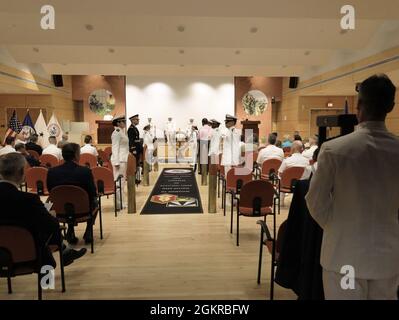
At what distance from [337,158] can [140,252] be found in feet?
10.7

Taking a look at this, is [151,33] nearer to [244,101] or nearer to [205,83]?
[205,83]

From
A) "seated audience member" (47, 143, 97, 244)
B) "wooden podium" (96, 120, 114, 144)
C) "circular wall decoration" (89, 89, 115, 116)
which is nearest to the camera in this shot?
"seated audience member" (47, 143, 97, 244)

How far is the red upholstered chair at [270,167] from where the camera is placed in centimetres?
657

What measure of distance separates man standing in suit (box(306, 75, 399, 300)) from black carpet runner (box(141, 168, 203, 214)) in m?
4.67

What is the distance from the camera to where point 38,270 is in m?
2.52

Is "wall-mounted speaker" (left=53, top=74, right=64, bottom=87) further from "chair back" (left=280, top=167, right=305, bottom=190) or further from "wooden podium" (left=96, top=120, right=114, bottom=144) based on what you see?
"chair back" (left=280, top=167, right=305, bottom=190)

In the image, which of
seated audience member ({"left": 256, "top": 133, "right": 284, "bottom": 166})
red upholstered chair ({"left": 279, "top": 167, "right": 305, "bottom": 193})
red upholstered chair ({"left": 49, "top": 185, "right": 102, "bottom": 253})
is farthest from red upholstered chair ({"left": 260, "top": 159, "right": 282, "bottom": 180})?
red upholstered chair ({"left": 49, "top": 185, "right": 102, "bottom": 253})

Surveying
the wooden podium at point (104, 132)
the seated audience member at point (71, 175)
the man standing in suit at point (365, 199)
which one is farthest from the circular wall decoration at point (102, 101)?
the man standing in suit at point (365, 199)

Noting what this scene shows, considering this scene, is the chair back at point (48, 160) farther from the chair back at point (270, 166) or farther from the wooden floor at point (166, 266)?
the chair back at point (270, 166)

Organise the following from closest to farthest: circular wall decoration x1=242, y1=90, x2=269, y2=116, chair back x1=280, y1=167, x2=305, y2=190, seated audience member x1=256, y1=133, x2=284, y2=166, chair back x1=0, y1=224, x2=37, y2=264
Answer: chair back x1=0, y1=224, x2=37, y2=264 < chair back x1=280, y1=167, x2=305, y2=190 < seated audience member x1=256, y1=133, x2=284, y2=166 < circular wall decoration x1=242, y1=90, x2=269, y2=116

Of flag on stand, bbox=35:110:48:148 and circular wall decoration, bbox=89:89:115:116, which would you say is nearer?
flag on stand, bbox=35:110:48:148

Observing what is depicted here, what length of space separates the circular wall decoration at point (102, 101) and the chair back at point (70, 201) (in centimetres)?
1276

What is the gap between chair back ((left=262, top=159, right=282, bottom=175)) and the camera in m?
6.57
